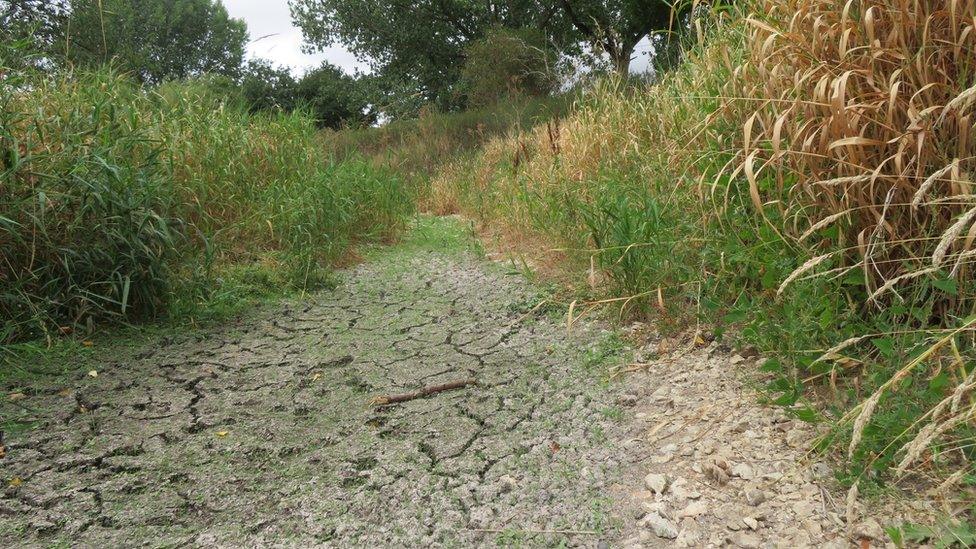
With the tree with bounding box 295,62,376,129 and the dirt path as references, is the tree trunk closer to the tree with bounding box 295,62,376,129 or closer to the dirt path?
the dirt path

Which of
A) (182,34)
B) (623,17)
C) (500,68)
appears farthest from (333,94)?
(182,34)

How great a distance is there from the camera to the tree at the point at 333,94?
1641 centimetres

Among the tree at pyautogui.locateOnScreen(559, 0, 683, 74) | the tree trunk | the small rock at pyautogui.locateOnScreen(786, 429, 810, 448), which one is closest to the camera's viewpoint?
the small rock at pyautogui.locateOnScreen(786, 429, 810, 448)

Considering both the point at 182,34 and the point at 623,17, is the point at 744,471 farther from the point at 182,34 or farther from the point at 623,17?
the point at 182,34

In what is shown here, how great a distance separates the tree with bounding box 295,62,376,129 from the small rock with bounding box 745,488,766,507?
48.6ft

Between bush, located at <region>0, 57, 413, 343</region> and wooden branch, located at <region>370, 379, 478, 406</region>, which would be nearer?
wooden branch, located at <region>370, 379, 478, 406</region>

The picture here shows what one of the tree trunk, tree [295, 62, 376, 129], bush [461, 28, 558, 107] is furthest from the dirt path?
tree [295, 62, 376, 129]

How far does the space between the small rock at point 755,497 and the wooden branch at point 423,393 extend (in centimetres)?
119

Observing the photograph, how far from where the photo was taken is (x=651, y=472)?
188 centimetres

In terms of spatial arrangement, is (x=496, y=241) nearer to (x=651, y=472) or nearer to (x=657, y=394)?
(x=657, y=394)

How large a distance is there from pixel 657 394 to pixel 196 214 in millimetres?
3076

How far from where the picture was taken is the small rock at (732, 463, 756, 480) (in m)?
1.75


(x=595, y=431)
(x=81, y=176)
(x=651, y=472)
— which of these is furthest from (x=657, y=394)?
(x=81, y=176)

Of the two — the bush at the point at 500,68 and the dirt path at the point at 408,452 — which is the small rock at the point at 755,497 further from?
the bush at the point at 500,68
